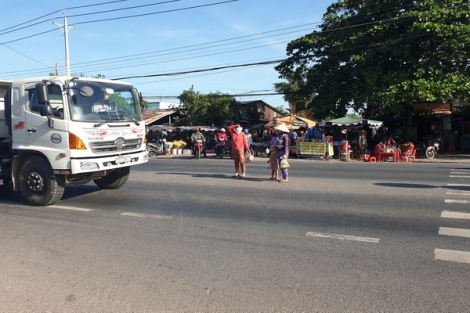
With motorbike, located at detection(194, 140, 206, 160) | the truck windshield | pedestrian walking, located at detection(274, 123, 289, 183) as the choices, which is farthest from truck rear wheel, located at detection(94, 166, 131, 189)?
motorbike, located at detection(194, 140, 206, 160)

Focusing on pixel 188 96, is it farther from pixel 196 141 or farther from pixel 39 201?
pixel 39 201

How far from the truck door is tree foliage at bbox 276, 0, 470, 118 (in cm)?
1670

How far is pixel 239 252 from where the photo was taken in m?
5.27

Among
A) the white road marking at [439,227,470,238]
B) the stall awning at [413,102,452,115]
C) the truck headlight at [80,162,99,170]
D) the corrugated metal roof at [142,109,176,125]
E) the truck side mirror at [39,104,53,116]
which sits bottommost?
the white road marking at [439,227,470,238]

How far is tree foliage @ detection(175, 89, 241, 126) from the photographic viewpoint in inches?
1374

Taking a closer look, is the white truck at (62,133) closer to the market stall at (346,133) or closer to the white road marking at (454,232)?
A: the white road marking at (454,232)

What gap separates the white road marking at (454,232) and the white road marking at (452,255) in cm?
81

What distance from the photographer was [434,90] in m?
19.9

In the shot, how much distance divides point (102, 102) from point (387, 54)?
1837 centimetres

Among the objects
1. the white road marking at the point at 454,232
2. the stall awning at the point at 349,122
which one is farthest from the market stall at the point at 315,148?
the white road marking at the point at 454,232

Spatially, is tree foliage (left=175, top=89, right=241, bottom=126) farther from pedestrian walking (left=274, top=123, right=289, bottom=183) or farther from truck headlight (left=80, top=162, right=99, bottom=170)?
truck headlight (left=80, top=162, right=99, bottom=170)

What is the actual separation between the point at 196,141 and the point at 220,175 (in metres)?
10.1

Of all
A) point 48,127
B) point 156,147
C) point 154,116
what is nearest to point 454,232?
point 48,127

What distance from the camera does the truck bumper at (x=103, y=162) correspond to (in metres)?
7.77
